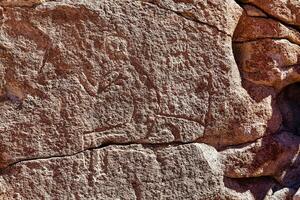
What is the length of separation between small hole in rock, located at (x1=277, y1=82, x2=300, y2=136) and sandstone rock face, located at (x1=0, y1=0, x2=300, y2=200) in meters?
0.03

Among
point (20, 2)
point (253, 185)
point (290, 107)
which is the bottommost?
point (253, 185)

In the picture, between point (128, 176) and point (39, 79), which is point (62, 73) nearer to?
point (39, 79)

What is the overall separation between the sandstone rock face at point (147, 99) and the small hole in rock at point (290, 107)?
3 cm

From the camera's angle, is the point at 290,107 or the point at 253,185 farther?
the point at 290,107

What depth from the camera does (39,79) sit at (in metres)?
1.75

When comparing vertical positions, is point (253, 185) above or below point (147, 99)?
below

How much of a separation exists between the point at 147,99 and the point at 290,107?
63cm

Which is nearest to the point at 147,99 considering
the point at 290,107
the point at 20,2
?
the point at 20,2

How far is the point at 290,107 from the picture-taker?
2188mm

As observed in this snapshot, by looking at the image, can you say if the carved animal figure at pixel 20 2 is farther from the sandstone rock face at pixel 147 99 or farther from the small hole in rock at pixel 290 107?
the small hole in rock at pixel 290 107

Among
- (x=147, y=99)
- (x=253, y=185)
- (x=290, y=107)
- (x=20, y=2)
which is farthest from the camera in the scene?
(x=290, y=107)

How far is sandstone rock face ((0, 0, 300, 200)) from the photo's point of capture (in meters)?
1.75

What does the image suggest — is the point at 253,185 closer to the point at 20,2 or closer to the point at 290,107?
the point at 290,107

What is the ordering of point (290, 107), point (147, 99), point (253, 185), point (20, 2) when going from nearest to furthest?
point (20, 2)
point (147, 99)
point (253, 185)
point (290, 107)
